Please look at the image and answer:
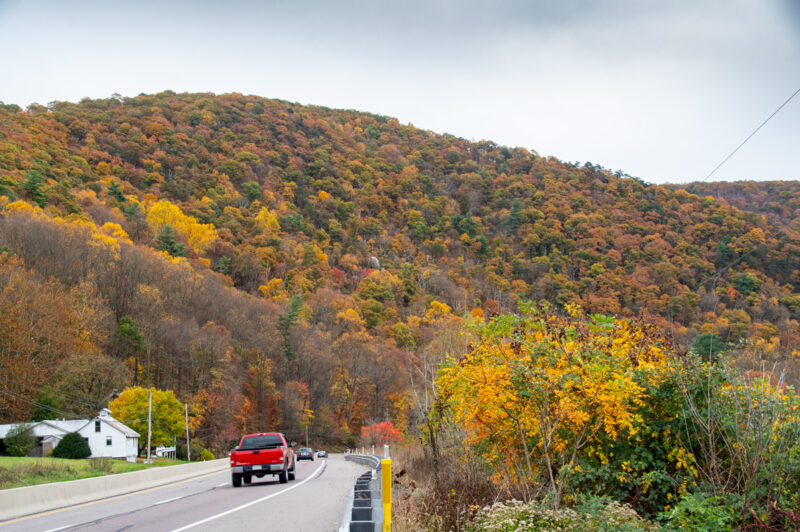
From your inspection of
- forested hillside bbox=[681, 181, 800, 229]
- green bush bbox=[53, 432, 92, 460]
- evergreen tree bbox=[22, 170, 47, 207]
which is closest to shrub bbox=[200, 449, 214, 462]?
green bush bbox=[53, 432, 92, 460]

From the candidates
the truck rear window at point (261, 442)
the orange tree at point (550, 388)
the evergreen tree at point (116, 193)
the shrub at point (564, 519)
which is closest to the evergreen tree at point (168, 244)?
the evergreen tree at point (116, 193)

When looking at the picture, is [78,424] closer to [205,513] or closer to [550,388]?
[205,513]

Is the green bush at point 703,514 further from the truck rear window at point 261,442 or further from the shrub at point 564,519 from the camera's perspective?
the truck rear window at point 261,442

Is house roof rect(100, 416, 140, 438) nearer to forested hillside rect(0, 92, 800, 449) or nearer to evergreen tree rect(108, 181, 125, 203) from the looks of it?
forested hillside rect(0, 92, 800, 449)

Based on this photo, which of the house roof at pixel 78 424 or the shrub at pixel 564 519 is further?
the house roof at pixel 78 424

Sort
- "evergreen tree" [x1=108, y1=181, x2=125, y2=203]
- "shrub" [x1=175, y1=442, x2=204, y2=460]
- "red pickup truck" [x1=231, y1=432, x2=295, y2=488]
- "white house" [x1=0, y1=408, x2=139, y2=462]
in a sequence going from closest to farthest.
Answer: "red pickup truck" [x1=231, y1=432, x2=295, y2=488] < "white house" [x1=0, y1=408, x2=139, y2=462] < "shrub" [x1=175, y1=442, x2=204, y2=460] < "evergreen tree" [x1=108, y1=181, x2=125, y2=203]

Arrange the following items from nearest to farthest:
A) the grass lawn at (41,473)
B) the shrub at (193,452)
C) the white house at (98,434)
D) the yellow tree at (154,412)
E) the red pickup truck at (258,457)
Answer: the red pickup truck at (258,457)
the grass lawn at (41,473)
the white house at (98,434)
the yellow tree at (154,412)
the shrub at (193,452)

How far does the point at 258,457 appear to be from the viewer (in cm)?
2123

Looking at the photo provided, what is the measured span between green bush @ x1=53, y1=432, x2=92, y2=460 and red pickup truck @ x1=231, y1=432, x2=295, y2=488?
3329 cm

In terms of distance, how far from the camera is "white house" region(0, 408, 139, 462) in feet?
170

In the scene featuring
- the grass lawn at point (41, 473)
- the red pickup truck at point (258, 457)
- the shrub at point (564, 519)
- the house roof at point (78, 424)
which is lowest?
the house roof at point (78, 424)

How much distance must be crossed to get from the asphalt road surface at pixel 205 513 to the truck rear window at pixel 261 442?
2322mm

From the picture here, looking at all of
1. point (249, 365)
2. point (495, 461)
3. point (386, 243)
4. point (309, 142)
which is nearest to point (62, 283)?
point (249, 365)

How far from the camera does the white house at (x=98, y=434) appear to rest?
51.7 meters
